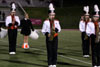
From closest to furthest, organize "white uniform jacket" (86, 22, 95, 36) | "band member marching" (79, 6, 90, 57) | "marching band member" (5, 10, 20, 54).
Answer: "white uniform jacket" (86, 22, 95, 36)
"band member marching" (79, 6, 90, 57)
"marching band member" (5, 10, 20, 54)

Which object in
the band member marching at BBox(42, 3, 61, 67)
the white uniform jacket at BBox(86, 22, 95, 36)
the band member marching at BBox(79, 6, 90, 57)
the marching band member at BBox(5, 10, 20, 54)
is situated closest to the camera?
the white uniform jacket at BBox(86, 22, 95, 36)

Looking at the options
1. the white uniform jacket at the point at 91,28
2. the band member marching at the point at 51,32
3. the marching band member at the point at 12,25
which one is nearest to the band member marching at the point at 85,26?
the band member marching at the point at 51,32

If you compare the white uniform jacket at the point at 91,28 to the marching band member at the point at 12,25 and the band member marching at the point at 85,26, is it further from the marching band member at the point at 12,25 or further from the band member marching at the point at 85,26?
the marching band member at the point at 12,25

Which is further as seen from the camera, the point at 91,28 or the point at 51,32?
the point at 51,32

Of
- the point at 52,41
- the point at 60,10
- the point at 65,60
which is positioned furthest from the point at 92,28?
the point at 60,10

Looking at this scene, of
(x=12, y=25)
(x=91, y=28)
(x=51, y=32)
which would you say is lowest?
(x=51, y=32)

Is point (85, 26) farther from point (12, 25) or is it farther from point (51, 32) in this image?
point (12, 25)

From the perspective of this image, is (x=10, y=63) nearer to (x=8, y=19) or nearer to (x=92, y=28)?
(x=8, y=19)

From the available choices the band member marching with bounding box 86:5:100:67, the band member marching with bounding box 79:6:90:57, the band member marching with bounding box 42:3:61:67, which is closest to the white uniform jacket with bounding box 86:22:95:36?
the band member marching with bounding box 86:5:100:67

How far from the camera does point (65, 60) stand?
41.3 ft

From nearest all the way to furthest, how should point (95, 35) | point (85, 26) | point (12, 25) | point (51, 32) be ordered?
point (95, 35) → point (51, 32) → point (85, 26) → point (12, 25)

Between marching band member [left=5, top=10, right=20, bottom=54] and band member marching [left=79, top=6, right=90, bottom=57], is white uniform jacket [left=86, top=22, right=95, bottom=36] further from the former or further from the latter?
marching band member [left=5, top=10, right=20, bottom=54]

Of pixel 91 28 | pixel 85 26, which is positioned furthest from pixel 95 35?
pixel 85 26

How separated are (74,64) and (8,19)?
4.28 m
